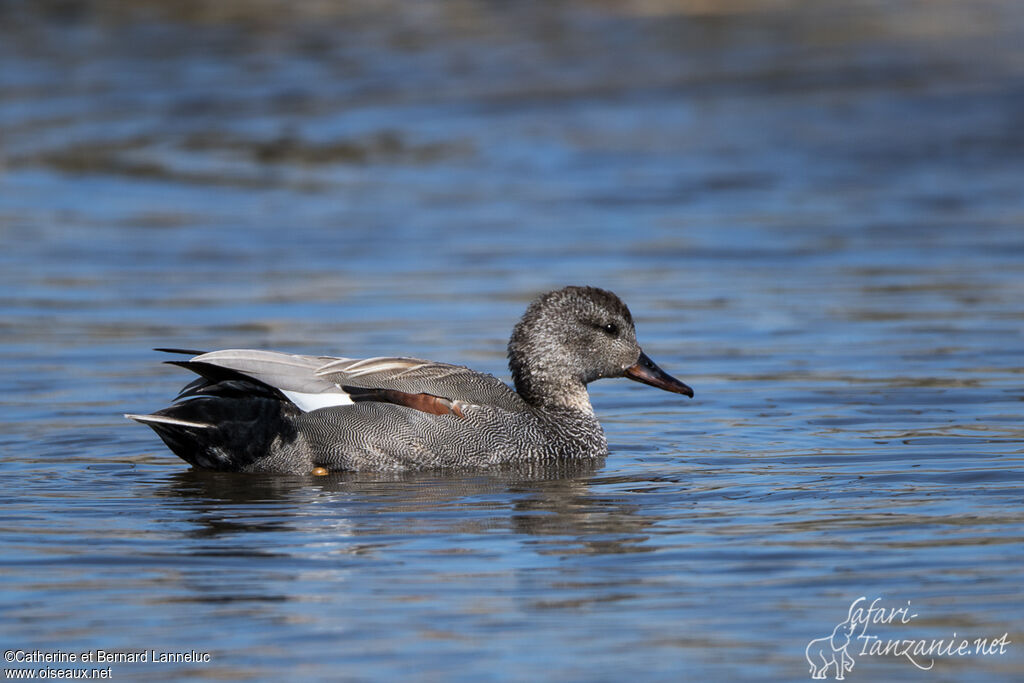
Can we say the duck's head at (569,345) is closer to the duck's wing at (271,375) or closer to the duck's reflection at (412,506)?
the duck's reflection at (412,506)

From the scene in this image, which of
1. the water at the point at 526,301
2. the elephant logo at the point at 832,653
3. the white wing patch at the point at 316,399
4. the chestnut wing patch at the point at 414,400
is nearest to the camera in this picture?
the elephant logo at the point at 832,653

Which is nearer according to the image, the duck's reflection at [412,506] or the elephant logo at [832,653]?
the elephant logo at [832,653]

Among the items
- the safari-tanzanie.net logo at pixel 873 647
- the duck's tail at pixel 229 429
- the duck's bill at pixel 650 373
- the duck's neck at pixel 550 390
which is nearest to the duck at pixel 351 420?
the duck's tail at pixel 229 429

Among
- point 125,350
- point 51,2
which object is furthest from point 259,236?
point 51,2

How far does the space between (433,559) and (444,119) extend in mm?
16157

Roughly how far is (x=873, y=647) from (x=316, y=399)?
315 centimetres

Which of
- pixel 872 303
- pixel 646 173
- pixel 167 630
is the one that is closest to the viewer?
pixel 167 630

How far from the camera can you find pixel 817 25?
2606cm

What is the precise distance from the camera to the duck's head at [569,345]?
839 cm

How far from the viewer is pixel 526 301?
12.2 meters

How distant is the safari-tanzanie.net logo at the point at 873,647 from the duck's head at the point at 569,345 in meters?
3.30

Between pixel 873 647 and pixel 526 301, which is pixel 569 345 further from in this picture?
pixel 526 301

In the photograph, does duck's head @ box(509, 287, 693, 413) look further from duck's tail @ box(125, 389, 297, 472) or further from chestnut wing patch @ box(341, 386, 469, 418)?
duck's tail @ box(125, 389, 297, 472)

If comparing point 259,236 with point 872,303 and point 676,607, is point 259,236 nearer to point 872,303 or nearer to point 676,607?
point 872,303
